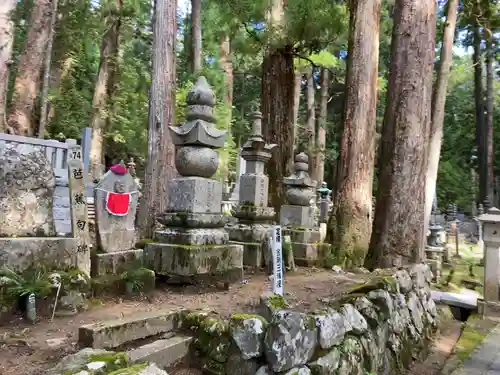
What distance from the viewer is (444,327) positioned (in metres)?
7.22

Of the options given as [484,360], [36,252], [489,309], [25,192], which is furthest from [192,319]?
[489,309]

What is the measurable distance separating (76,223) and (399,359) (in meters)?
3.98

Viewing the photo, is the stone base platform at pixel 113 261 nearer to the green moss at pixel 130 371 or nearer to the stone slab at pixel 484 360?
the green moss at pixel 130 371

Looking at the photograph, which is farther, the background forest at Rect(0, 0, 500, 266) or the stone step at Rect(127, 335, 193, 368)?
the background forest at Rect(0, 0, 500, 266)

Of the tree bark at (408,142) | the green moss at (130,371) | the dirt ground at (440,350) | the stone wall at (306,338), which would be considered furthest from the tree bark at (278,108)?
the green moss at (130,371)

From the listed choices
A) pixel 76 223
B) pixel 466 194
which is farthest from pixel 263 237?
pixel 466 194

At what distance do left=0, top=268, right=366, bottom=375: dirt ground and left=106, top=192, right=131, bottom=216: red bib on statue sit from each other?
97 cm

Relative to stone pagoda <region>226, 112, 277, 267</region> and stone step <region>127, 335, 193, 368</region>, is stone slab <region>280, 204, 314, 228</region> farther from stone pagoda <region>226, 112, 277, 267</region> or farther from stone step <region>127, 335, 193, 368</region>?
stone step <region>127, 335, 193, 368</region>

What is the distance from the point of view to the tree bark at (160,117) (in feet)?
26.6

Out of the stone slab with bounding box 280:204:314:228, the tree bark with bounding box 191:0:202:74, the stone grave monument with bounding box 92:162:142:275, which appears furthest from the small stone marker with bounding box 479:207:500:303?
the tree bark with bounding box 191:0:202:74

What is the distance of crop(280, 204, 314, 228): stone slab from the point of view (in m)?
8.13

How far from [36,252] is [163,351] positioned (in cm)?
Result: 160

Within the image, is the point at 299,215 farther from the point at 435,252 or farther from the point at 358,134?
the point at 435,252

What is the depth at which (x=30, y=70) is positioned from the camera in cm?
911
